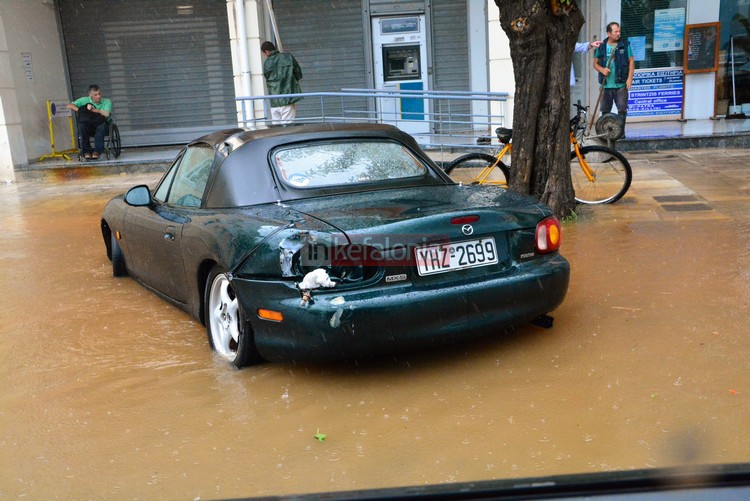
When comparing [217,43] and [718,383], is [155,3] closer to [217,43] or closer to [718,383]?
[217,43]

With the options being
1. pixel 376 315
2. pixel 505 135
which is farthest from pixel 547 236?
pixel 505 135

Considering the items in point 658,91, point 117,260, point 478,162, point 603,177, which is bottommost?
point 117,260

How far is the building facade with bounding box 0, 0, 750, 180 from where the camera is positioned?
15.1 metres

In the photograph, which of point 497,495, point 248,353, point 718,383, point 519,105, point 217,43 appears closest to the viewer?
point 497,495

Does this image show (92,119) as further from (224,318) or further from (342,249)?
(342,249)

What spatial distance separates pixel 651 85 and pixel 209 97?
9719 mm

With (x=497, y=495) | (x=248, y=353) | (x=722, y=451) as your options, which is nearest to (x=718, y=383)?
(x=722, y=451)

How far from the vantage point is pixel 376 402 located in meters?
3.88

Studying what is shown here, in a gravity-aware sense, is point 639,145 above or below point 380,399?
above

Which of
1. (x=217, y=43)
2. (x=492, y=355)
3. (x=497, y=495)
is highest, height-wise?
(x=217, y=43)

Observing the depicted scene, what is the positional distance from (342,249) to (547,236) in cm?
133

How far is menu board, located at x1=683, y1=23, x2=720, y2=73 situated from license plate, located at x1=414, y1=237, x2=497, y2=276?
13.4m

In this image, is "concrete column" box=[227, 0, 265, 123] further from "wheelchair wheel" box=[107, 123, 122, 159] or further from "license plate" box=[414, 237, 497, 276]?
"license plate" box=[414, 237, 497, 276]

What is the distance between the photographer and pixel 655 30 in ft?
51.7
